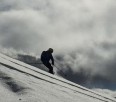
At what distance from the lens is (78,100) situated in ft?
43.3

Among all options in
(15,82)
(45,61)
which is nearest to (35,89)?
(15,82)

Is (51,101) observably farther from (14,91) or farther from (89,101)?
(89,101)

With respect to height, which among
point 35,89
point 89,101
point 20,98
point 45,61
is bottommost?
point 20,98

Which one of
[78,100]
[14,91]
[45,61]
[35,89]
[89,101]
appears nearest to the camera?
[14,91]

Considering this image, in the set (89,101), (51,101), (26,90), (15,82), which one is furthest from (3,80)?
(89,101)

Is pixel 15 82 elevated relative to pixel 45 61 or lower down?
lower down

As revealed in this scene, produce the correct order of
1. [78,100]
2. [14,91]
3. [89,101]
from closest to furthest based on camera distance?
1. [14,91]
2. [78,100]
3. [89,101]

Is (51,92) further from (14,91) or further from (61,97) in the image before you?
(14,91)

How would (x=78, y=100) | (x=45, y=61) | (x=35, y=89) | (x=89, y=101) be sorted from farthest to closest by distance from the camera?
(x=45, y=61)
(x=89, y=101)
(x=78, y=100)
(x=35, y=89)

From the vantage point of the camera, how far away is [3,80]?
1252cm

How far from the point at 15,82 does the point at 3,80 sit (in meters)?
0.39

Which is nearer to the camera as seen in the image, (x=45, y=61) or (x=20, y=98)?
(x=20, y=98)

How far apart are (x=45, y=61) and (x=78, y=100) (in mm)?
17774

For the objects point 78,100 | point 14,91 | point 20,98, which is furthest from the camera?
point 78,100
